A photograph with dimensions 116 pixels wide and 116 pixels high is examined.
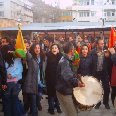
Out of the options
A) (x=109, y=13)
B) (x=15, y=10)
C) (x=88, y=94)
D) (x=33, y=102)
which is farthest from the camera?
(x=15, y=10)

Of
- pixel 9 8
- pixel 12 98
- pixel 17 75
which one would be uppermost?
pixel 9 8

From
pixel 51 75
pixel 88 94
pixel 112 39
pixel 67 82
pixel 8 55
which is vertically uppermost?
pixel 112 39

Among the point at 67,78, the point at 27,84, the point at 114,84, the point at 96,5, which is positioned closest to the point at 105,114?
the point at 114,84

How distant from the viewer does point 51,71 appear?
341 inches

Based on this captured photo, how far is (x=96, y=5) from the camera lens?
271 feet

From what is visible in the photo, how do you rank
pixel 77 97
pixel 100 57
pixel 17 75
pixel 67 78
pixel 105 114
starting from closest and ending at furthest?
pixel 67 78
pixel 77 97
pixel 17 75
pixel 105 114
pixel 100 57

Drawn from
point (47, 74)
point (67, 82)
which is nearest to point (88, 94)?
point (67, 82)

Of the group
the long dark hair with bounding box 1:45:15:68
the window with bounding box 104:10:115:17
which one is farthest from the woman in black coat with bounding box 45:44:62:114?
the window with bounding box 104:10:115:17

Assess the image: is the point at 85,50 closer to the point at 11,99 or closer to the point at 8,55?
the point at 8,55

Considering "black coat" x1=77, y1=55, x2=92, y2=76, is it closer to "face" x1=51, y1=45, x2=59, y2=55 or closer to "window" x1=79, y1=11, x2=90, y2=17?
"face" x1=51, y1=45, x2=59, y2=55

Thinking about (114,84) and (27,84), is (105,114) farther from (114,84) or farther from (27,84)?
(27,84)

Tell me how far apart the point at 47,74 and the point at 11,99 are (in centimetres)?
158

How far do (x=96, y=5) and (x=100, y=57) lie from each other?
2938 inches

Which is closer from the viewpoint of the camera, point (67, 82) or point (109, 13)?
point (67, 82)
